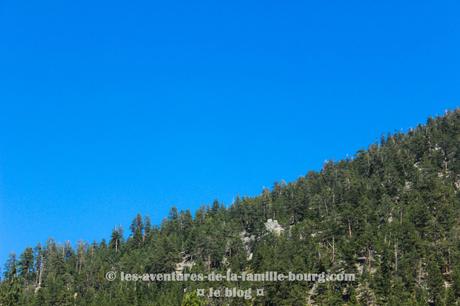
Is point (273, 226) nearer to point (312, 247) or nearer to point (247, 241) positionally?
point (247, 241)

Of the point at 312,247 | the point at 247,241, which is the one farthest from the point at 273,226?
the point at 312,247

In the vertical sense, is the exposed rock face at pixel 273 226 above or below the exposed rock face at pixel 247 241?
above

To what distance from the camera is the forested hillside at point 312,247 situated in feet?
362

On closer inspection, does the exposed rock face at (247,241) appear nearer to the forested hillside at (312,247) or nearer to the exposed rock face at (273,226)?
the forested hillside at (312,247)

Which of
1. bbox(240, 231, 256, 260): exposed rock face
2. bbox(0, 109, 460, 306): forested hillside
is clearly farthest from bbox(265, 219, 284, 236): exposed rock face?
bbox(240, 231, 256, 260): exposed rock face

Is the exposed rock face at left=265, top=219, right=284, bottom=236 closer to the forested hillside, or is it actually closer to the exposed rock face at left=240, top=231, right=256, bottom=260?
the forested hillside

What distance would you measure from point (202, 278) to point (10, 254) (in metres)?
74.9

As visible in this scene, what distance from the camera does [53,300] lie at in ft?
421

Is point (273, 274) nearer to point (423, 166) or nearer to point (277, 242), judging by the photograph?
point (277, 242)

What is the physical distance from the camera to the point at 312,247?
131 metres

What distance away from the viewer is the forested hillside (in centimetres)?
11019

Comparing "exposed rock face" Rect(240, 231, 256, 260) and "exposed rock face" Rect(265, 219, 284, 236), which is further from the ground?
"exposed rock face" Rect(265, 219, 284, 236)

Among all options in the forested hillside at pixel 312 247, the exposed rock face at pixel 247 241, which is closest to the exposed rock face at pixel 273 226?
the forested hillside at pixel 312 247

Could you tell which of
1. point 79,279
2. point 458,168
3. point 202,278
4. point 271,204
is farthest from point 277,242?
point 458,168
